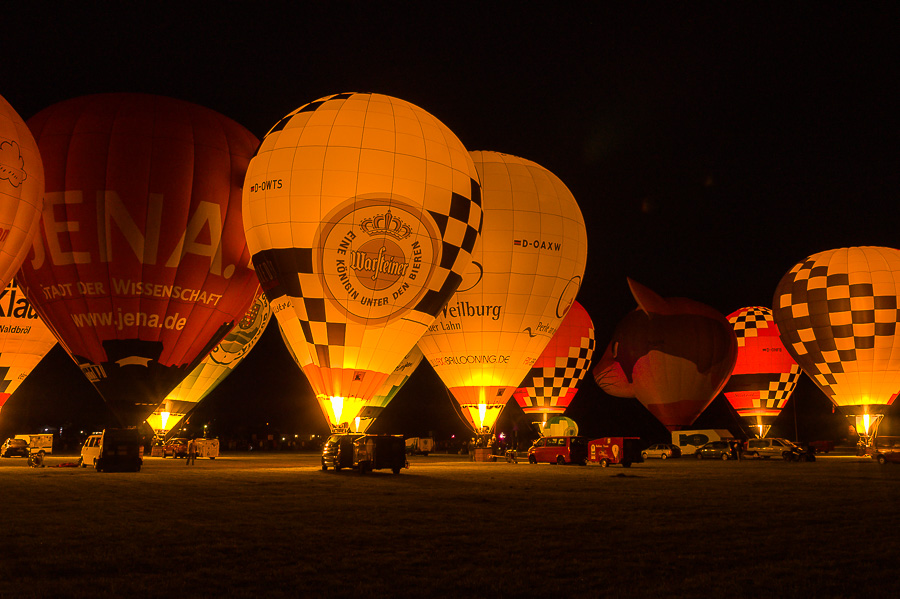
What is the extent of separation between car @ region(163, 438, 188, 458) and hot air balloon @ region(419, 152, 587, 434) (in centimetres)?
1164

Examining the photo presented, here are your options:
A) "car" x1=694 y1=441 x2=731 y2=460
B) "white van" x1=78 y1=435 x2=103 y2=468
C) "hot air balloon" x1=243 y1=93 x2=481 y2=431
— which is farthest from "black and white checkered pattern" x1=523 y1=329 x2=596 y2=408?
"white van" x1=78 y1=435 x2=103 y2=468

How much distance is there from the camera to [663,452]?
Answer: 33.4 metres

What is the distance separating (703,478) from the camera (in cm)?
1625

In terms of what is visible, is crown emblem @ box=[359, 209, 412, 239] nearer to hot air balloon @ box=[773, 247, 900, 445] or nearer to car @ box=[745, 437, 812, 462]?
car @ box=[745, 437, 812, 462]

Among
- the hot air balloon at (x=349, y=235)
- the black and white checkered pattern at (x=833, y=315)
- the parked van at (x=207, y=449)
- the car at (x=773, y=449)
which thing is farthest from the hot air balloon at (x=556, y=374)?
the hot air balloon at (x=349, y=235)

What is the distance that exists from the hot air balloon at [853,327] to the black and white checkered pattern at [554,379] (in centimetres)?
927

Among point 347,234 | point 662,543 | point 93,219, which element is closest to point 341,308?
point 347,234

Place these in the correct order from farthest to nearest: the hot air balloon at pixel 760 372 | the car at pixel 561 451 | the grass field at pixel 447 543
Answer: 1. the hot air balloon at pixel 760 372
2. the car at pixel 561 451
3. the grass field at pixel 447 543

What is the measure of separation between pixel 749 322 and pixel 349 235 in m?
28.5

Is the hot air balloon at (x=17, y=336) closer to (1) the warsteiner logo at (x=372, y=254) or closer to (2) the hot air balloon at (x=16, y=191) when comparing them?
(2) the hot air balloon at (x=16, y=191)

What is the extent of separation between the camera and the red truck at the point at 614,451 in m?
22.9

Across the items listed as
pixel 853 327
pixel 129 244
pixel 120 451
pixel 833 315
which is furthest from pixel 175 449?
pixel 853 327

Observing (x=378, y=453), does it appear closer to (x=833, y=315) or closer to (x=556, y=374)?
(x=556, y=374)

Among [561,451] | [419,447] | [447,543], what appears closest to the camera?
[447,543]
